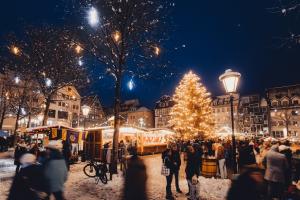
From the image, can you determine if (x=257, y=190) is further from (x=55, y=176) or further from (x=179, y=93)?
(x=179, y=93)

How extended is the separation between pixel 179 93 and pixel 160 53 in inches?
698

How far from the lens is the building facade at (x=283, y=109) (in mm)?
65688

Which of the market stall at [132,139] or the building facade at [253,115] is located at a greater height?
the building facade at [253,115]

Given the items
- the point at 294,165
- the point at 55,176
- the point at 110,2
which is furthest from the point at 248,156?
the point at 110,2

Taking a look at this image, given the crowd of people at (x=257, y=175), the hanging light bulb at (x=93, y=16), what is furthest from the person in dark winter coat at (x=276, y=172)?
the hanging light bulb at (x=93, y=16)

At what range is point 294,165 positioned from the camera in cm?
1217

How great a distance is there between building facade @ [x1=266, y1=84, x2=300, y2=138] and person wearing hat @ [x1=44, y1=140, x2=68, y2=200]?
2744 inches

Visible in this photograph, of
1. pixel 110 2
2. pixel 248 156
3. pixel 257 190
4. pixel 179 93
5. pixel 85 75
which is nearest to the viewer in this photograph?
pixel 257 190

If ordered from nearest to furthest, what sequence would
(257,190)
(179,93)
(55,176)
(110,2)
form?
(257,190) < (55,176) < (110,2) < (179,93)

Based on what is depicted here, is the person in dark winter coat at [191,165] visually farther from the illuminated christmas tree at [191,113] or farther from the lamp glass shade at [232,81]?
the illuminated christmas tree at [191,113]

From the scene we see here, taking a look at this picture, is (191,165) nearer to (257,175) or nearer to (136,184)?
(136,184)

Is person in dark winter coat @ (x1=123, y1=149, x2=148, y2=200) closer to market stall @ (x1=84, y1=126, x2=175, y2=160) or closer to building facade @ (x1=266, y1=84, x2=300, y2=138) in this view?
market stall @ (x1=84, y1=126, x2=175, y2=160)

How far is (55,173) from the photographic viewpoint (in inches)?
236

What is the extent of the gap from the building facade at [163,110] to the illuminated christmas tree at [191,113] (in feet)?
186
